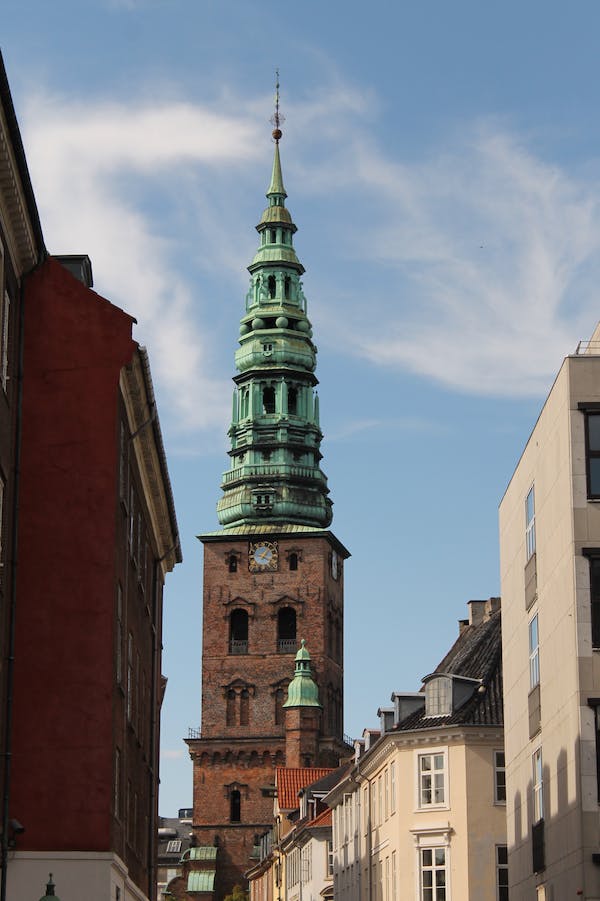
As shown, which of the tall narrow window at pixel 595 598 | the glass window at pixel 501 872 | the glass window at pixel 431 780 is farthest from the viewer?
the glass window at pixel 431 780

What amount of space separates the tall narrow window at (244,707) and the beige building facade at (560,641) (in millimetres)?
87160

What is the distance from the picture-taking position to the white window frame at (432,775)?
188 ft

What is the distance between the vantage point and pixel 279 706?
134375mm

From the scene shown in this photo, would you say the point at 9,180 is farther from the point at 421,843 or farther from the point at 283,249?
the point at 283,249

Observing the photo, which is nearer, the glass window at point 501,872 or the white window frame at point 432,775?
the glass window at point 501,872

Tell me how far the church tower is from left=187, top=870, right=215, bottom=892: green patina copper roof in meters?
0.89

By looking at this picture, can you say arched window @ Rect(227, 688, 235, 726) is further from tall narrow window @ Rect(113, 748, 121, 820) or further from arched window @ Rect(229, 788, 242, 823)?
tall narrow window @ Rect(113, 748, 121, 820)

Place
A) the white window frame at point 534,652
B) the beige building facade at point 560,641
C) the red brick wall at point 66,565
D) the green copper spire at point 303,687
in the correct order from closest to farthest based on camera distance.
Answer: the red brick wall at point 66,565 < the beige building facade at point 560,641 < the white window frame at point 534,652 < the green copper spire at point 303,687

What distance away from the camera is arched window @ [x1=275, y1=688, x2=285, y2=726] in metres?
134

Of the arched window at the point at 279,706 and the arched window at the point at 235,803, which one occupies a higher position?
the arched window at the point at 279,706

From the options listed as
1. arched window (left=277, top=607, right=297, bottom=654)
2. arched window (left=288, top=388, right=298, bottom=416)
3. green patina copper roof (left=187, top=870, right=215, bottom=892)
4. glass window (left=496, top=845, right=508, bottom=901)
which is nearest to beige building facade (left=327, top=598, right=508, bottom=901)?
glass window (left=496, top=845, right=508, bottom=901)

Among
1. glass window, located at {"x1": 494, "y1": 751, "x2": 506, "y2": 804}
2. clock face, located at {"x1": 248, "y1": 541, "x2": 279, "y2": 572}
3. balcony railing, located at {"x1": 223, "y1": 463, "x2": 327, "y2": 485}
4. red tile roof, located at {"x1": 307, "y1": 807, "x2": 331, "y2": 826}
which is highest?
balcony railing, located at {"x1": 223, "y1": 463, "x2": 327, "y2": 485}

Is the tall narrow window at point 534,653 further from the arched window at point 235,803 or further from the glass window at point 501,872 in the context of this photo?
the arched window at point 235,803

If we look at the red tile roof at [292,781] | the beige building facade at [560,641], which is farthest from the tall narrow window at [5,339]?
the red tile roof at [292,781]
